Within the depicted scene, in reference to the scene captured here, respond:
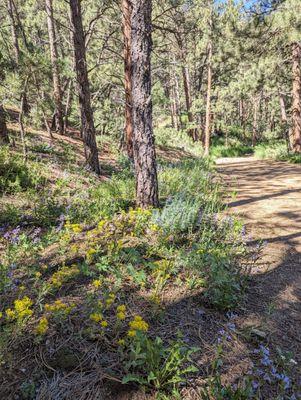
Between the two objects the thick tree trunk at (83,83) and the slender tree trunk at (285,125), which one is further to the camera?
the slender tree trunk at (285,125)

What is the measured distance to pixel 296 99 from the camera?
14523 millimetres

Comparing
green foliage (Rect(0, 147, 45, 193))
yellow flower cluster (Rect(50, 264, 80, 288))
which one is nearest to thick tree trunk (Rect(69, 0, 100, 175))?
green foliage (Rect(0, 147, 45, 193))

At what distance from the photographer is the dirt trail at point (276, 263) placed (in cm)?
256

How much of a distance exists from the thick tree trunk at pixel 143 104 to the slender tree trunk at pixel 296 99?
Result: 12.3 metres

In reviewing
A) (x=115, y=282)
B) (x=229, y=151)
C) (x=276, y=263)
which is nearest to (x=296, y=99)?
(x=229, y=151)

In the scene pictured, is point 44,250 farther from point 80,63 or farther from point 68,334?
point 80,63

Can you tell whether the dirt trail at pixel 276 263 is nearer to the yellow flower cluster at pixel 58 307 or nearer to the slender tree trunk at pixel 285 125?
the yellow flower cluster at pixel 58 307

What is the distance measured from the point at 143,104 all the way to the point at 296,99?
1309cm

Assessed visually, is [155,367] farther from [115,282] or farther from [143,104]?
[143,104]

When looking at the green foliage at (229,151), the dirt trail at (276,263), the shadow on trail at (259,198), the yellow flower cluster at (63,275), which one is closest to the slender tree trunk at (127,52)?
the shadow on trail at (259,198)

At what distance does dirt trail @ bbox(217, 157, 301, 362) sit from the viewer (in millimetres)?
2557

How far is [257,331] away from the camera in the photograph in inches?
94.4

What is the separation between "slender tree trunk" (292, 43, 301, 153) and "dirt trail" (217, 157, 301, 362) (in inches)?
337

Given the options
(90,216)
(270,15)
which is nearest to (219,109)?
(270,15)
